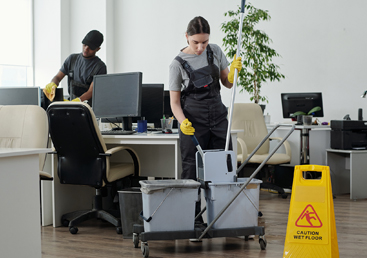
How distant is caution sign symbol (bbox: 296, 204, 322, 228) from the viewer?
92.9 inches

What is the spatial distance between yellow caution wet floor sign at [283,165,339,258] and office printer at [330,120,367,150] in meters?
2.68

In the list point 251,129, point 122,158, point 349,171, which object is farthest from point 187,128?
point 349,171

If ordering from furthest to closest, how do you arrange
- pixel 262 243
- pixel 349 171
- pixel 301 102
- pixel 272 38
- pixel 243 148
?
1. pixel 272 38
2. pixel 301 102
3. pixel 349 171
4. pixel 243 148
5. pixel 262 243

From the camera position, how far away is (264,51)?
604 cm

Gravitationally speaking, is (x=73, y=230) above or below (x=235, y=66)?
below

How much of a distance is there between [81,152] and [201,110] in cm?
92

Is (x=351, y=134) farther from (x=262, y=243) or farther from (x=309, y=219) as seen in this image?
(x=309, y=219)

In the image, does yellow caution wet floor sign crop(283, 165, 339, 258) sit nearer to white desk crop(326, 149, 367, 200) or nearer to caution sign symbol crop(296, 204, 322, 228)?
caution sign symbol crop(296, 204, 322, 228)

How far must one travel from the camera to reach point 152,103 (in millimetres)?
4000

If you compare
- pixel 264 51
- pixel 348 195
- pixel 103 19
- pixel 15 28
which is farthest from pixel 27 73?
pixel 348 195

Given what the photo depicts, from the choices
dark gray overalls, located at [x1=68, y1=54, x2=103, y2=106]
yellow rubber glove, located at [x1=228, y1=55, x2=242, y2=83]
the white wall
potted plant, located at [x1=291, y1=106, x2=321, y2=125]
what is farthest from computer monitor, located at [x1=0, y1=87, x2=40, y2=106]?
the white wall

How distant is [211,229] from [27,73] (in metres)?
6.01

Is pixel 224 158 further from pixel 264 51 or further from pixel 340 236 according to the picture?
pixel 264 51

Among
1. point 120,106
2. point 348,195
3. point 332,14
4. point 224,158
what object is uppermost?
point 332,14
